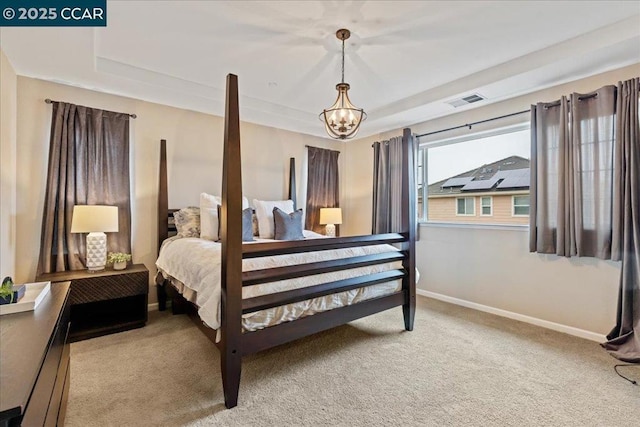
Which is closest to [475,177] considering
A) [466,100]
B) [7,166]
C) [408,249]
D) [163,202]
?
[466,100]

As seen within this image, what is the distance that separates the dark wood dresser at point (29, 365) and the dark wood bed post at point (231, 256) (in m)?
0.73

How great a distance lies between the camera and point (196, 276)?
Result: 2.17 metres

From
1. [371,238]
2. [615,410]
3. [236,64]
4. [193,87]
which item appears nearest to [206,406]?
[371,238]

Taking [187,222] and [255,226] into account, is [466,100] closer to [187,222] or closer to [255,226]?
[255,226]

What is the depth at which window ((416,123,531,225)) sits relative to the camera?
3244 millimetres

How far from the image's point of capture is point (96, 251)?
8.88 feet

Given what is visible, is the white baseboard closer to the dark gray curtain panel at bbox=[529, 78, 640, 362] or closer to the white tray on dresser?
the dark gray curtain panel at bbox=[529, 78, 640, 362]

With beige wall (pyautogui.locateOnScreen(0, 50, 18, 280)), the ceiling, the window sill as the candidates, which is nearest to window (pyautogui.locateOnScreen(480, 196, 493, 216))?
the window sill

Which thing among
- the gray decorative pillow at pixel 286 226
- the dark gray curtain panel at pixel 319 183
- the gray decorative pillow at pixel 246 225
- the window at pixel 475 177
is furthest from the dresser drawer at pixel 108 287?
the window at pixel 475 177

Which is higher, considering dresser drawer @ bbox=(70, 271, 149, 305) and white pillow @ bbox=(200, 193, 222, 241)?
white pillow @ bbox=(200, 193, 222, 241)

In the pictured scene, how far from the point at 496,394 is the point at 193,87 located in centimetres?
377

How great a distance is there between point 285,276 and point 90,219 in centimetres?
199

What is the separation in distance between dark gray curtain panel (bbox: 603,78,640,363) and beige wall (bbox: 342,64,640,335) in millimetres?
136

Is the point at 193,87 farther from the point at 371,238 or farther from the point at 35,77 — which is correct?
the point at 371,238
